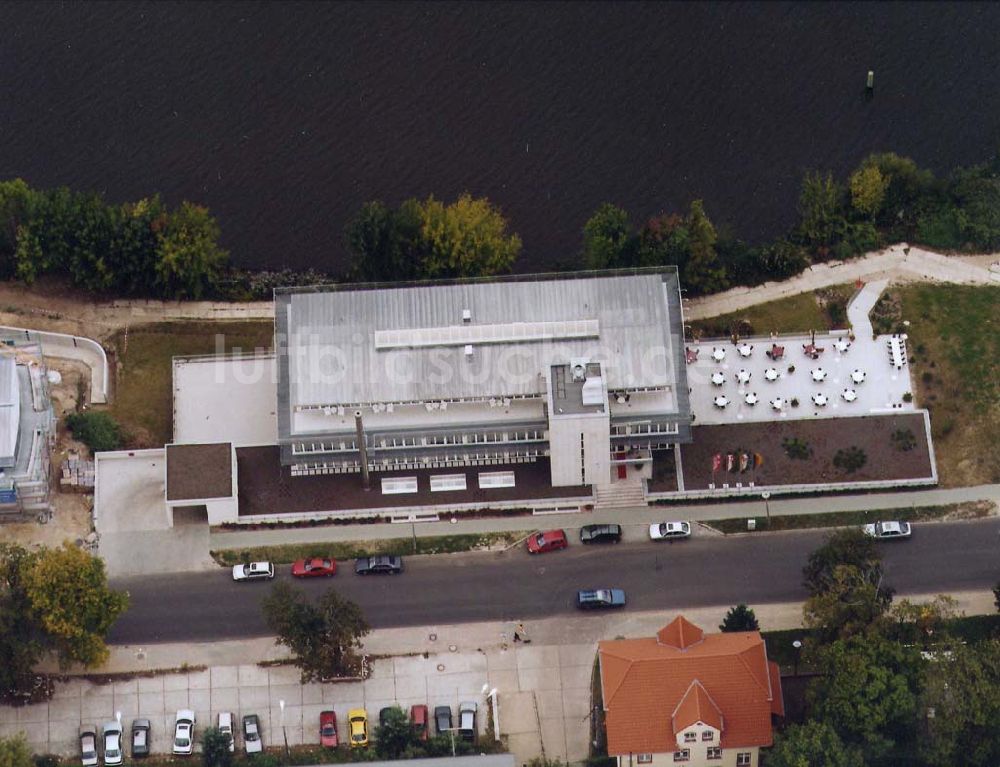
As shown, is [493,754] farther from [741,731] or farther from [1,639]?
[1,639]

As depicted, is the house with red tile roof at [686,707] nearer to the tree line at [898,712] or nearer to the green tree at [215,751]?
the tree line at [898,712]

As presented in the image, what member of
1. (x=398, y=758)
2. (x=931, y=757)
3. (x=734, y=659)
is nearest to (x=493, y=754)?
(x=398, y=758)

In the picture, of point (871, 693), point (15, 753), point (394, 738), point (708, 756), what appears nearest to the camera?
point (15, 753)

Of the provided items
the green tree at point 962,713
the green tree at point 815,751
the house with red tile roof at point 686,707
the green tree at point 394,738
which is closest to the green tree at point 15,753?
the green tree at point 394,738

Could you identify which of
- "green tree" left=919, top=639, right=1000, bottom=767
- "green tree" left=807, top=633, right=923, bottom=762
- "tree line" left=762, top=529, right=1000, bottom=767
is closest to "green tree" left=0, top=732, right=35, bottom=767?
"tree line" left=762, top=529, right=1000, bottom=767

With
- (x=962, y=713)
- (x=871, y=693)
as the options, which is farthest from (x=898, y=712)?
(x=962, y=713)

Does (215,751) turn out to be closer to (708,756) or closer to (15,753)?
(15,753)

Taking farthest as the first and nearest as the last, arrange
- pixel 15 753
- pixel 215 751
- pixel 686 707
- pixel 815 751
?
pixel 215 751 → pixel 686 707 → pixel 15 753 → pixel 815 751
